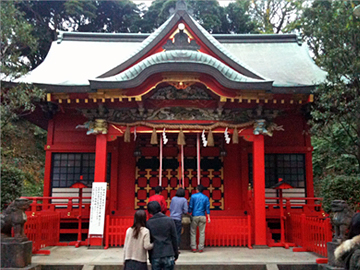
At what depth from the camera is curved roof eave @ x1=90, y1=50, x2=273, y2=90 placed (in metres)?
8.91

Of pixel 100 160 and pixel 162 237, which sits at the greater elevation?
pixel 100 160

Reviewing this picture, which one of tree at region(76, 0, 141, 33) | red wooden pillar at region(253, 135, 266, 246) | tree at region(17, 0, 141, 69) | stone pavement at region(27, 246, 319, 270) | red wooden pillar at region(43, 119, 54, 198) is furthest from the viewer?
tree at region(76, 0, 141, 33)

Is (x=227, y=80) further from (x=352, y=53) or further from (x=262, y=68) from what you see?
(x=262, y=68)

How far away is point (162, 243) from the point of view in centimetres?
474

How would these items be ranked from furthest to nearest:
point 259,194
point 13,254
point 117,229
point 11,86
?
point 259,194
point 117,229
point 11,86
point 13,254

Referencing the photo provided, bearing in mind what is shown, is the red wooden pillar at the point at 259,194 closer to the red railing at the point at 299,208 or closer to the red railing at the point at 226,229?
the red railing at the point at 226,229

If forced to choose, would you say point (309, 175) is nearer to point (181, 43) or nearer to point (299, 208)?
point (299, 208)

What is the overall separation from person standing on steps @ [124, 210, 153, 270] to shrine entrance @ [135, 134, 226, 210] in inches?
268

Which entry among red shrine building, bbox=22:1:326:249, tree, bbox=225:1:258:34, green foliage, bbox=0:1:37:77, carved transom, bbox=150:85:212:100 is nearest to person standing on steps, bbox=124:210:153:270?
red shrine building, bbox=22:1:326:249

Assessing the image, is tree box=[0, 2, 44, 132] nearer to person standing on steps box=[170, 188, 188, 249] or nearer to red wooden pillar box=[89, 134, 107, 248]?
red wooden pillar box=[89, 134, 107, 248]

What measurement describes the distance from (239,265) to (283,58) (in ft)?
30.8

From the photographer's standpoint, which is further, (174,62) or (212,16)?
(212,16)

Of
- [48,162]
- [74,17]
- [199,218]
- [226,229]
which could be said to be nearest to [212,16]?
[74,17]

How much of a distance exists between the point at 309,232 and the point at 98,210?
561 centimetres
